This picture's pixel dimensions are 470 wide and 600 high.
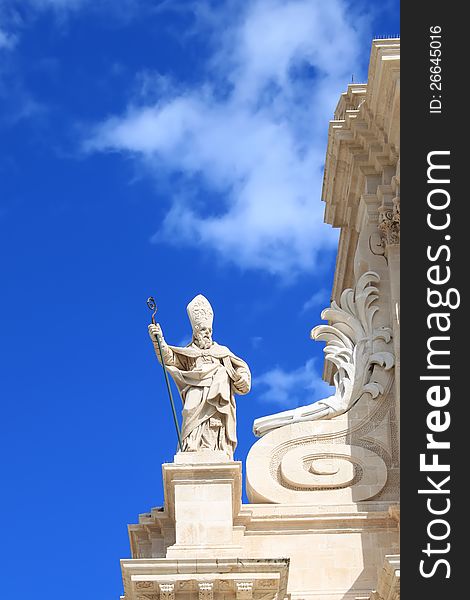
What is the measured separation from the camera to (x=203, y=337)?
982 inches

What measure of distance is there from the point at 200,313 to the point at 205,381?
115cm

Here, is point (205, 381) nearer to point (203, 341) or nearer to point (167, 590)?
point (203, 341)

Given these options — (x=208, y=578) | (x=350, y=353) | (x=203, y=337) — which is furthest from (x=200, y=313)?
(x=208, y=578)

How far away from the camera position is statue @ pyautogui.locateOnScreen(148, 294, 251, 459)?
23.9 metres

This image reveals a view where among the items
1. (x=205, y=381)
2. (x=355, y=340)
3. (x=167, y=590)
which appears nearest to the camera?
(x=167, y=590)

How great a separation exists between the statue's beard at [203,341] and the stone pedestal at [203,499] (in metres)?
1.98

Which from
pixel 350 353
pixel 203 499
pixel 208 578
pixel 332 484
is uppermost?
pixel 350 353

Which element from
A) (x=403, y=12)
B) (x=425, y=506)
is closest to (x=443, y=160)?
(x=403, y=12)

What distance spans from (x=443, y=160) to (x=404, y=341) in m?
2.31

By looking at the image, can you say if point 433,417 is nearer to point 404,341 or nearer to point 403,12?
point 404,341

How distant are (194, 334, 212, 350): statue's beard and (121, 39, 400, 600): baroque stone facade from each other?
1.46 m

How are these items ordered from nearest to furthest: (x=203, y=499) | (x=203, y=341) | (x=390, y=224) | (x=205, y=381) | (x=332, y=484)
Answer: (x=203, y=499) → (x=332, y=484) → (x=205, y=381) → (x=203, y=341) → (x=390, y=224)

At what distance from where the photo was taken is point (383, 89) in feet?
84.7

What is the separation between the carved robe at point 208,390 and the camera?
23.9 meters
